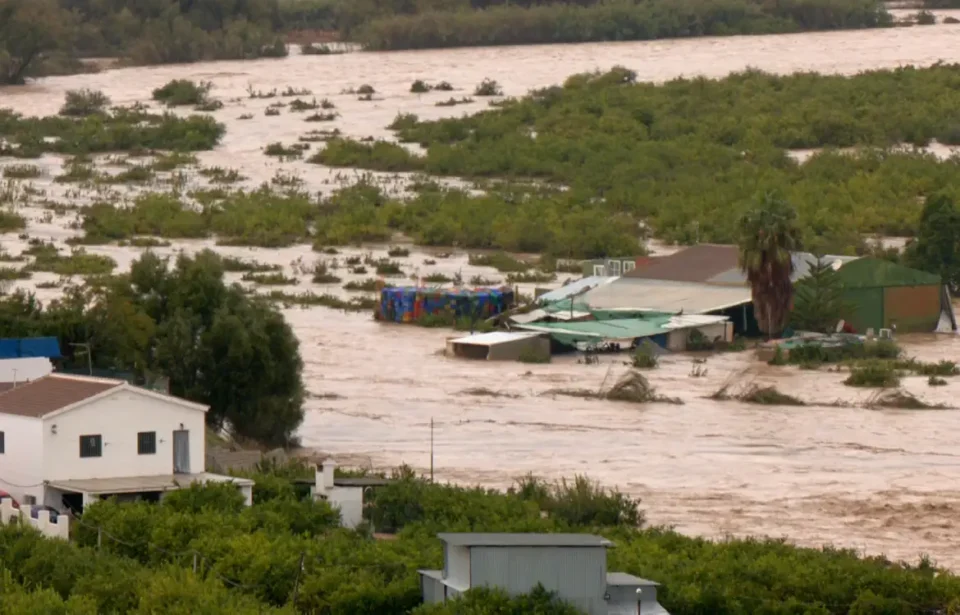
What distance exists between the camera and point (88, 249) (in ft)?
168

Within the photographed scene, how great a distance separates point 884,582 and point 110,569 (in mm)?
6397

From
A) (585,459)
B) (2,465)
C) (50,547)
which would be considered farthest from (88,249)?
(50,547)

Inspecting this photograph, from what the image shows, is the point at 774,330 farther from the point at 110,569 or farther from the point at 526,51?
the point at 526,51

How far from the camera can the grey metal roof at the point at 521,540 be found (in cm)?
1866

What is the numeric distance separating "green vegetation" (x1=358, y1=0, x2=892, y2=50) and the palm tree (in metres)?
59.4

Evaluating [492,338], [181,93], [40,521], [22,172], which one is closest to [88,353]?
[40,521]

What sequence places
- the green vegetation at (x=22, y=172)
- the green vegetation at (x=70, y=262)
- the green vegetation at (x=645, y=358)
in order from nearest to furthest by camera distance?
the green vegetation at (x=645, y=358)
the green vegetation at (x=70, y=262)
the green vegetation at (x=22, y=172)


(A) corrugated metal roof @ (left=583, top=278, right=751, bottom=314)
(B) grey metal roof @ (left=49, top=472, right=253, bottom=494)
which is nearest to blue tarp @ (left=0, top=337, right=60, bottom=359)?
(B) grey metal roof @ (left=49, top=472, right=253, bottom=494)

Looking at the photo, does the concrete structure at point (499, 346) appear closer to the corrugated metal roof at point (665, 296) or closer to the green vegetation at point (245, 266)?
the corrugated metal roof at point (665, 296)

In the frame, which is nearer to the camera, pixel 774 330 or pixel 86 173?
pixel 774 330

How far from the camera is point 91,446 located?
2356cm

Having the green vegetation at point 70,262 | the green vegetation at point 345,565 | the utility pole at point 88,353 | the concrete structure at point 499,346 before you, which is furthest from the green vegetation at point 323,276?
the green vegetation at point 345,565

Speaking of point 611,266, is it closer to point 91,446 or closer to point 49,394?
point 49,394

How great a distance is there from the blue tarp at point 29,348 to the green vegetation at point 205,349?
515 mm
